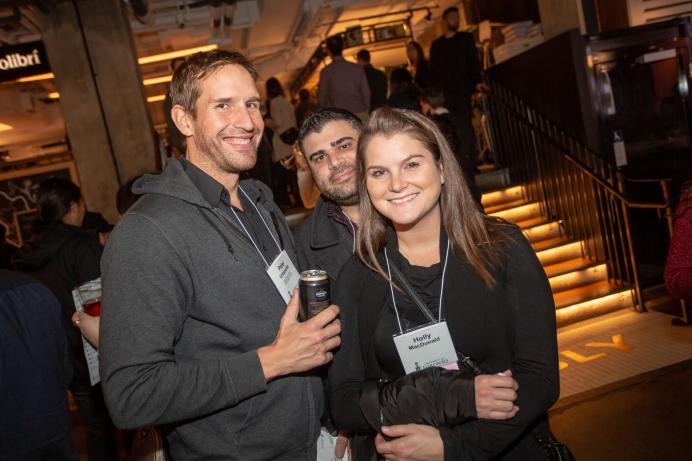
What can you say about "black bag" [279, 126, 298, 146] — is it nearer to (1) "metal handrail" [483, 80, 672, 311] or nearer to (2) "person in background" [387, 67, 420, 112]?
(2) "person in background" [387, 67, 420, 112]

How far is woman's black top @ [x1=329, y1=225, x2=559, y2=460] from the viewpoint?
153 cm

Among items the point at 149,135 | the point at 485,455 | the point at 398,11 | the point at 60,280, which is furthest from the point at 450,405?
the point at 398,11

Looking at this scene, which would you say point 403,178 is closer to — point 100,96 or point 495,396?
point 495,396

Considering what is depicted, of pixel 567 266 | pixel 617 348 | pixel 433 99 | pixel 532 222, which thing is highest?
pixel 433 99

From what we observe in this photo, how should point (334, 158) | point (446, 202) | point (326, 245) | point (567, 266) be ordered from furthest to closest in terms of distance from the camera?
point (567, 266)
point (334, 158)
point (326, 245)
point (446, 202)

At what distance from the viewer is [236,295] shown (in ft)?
5.06

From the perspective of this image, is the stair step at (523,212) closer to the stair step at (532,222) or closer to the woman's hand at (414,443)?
the stair step at (532,222)

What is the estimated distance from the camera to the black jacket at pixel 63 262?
337 cm

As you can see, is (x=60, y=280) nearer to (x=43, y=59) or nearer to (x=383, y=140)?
(x=383, y=140)

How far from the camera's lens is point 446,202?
1.83 meters

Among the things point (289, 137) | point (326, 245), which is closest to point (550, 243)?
point (289, 137)

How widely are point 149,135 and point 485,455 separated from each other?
17.0 feet

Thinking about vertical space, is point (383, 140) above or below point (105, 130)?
below

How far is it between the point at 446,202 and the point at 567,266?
16.6 ft
